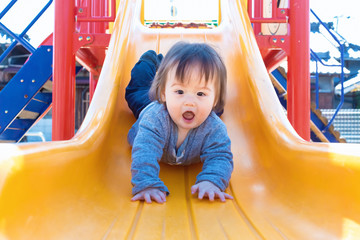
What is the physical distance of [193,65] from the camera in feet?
3.54

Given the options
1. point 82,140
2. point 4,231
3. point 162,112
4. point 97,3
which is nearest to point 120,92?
point 162,112

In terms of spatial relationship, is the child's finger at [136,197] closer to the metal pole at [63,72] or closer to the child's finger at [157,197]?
the child's finger at [157,197]

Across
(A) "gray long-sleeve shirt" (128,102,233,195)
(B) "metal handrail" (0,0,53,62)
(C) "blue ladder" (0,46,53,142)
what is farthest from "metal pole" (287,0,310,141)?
(B) "metal handrail" (0,0,53,62)

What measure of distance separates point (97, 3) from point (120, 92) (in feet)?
5.67

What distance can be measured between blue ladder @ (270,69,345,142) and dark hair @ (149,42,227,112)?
255cm

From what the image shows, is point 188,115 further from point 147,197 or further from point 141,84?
point 141,84

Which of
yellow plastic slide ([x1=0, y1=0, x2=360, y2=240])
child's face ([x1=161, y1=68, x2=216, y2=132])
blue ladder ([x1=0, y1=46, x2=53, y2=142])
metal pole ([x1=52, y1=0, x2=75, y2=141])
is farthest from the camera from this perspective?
blue ladder ([x1=0, y1=46, x2=53, y2=142])

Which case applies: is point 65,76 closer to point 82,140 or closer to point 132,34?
point 132,34

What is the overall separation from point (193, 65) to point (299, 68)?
53.4 inches

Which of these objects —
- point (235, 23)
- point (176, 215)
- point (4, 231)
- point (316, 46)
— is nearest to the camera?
point (4, 231)

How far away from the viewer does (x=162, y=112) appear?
1.18 m

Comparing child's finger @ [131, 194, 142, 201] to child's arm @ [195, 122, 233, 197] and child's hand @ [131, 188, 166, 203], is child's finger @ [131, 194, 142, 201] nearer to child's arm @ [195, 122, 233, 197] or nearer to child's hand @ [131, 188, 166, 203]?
child's hand @ [131, 188, 166, 203]

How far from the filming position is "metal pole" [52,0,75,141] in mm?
2146

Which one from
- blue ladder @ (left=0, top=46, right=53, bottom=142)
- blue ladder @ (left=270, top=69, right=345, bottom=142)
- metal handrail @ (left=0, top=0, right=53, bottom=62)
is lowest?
blue ladder @ (left=270, top=69, right=345, bottom=142)
